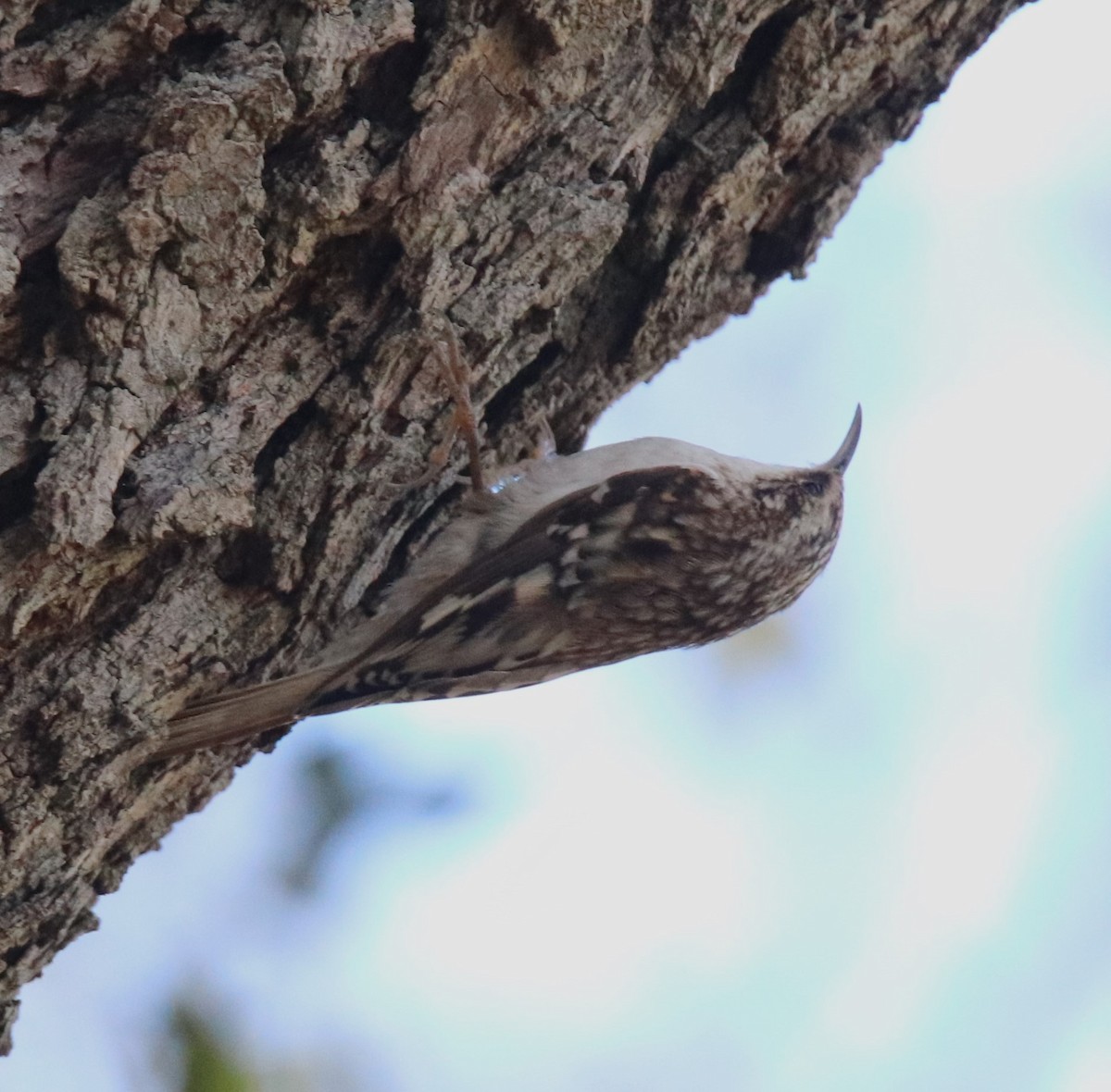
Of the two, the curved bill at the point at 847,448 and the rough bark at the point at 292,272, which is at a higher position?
the curved bill at the point at 847,448

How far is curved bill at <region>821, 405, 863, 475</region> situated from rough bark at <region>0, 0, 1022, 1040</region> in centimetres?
71

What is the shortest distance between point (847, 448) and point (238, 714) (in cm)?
164

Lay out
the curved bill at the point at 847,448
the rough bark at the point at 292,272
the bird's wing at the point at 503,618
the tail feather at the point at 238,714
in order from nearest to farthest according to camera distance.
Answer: the rough bark at the point at 292,272 < the tail feather at the point at 238,714 < the bird's wing at the point at 503,618 < the curved bill at the point at 847,448

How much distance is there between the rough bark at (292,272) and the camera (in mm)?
1616

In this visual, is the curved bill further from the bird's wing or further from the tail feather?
the tail feather

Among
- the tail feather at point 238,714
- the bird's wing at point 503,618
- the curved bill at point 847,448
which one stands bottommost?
the tail feather at point 238,714

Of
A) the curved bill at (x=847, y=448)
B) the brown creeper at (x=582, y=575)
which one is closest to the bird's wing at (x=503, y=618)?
the brown creeper at (x=582, y=575)

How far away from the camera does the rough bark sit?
1616mm

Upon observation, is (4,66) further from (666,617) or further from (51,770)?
(666,617)

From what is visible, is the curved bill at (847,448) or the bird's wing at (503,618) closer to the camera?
the bird's wing at (503,618)

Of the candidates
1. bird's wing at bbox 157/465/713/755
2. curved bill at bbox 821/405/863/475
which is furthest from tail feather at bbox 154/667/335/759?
curved bill at bbox 821/405/863/475

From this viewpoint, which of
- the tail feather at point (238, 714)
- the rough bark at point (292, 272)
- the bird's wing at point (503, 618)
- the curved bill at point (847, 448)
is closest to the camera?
the rough bark at point (292, 272)

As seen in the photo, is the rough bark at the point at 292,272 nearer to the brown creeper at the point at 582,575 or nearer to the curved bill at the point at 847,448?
the brown creeper at the point at 582,575

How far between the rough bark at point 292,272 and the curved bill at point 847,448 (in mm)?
709
